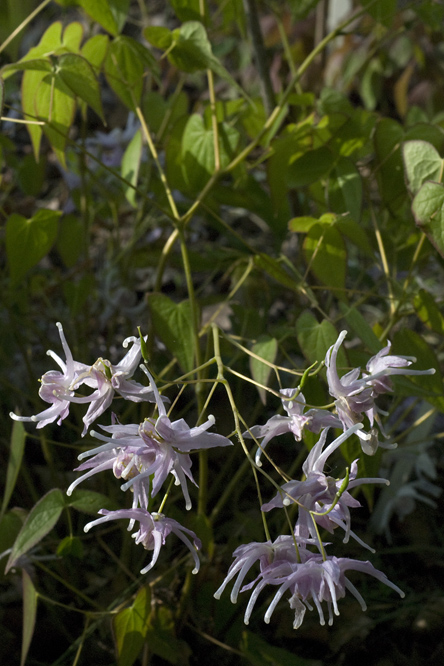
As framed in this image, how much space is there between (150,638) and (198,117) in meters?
0.76

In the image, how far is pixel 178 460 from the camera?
21.4 inches

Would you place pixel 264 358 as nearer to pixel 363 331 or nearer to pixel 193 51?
pixel 363 331

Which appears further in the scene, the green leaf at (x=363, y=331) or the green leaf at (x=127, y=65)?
the green leaf at (x=127, y=65)

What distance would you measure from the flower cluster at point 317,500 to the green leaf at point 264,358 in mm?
129

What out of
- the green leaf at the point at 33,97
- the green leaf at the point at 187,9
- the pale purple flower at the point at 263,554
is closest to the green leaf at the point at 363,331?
the pale purple flower at the point at 263,554

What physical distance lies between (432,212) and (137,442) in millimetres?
402

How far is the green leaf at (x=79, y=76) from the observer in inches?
28.9

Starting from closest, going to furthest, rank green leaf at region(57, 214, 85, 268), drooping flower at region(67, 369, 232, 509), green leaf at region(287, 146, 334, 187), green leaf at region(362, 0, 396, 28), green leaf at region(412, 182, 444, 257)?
1. drooping flower at region(67, 369, 232, 509)
2. green leaf at region(412, 182, 444, 257)
3. green leaf at region(287, 146, 334, 187)
4. green leaf at region(362, 0, 396, 28)
5. green leaf at region(57, 214, 85, 268)

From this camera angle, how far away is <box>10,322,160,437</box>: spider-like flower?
1.90 ft

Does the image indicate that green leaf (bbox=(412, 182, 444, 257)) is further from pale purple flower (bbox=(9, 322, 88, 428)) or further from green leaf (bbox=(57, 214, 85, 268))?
green leaf (bbox=(57, 214, 85, 268))

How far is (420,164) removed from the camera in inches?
30.6

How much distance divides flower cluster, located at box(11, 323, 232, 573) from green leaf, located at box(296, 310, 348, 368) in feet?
0.68

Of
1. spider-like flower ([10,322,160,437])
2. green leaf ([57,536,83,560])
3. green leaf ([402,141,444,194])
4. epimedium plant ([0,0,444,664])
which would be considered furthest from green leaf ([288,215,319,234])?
green leaf ([57,536,83,560])

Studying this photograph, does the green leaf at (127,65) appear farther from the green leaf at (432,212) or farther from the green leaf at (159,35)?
the green leaf at (432,212)
